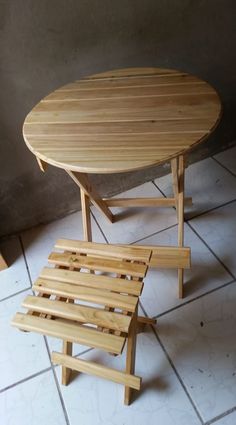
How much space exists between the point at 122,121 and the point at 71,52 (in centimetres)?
61

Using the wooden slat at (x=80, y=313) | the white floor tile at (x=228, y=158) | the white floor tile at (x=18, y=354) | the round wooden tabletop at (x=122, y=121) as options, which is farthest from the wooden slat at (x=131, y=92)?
the white floor tile at (x=18, y=354)

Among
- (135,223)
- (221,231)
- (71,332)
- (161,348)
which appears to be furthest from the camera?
(135,223)

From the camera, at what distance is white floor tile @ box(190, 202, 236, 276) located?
152cm

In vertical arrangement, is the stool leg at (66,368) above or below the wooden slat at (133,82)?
below

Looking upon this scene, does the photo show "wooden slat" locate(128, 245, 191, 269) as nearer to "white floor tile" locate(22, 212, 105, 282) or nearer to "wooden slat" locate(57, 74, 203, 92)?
"white floor tile" locate(22, 212, 105, 282)

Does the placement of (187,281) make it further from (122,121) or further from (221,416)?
(122,121)

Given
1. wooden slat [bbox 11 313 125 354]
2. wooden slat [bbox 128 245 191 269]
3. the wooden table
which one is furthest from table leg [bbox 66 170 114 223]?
wooden slat [bbox 11 313 125 354]

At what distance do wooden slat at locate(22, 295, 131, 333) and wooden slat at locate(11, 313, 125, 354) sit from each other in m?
0.02

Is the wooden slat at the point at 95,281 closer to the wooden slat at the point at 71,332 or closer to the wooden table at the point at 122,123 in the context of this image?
the wooden slat at the point at 71,332

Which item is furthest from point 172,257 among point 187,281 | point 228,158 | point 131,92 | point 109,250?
point 228,158

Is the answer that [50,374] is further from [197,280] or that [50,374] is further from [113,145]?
[113,145]

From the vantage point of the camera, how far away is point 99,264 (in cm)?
107

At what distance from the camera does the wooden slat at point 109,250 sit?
1.06m

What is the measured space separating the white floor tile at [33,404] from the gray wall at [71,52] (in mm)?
877
